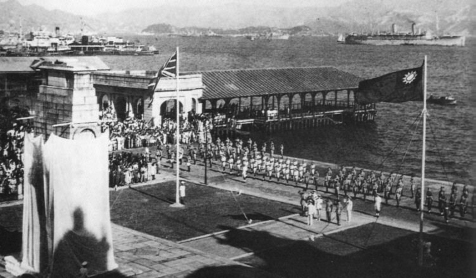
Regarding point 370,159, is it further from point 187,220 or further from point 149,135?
point 187,220

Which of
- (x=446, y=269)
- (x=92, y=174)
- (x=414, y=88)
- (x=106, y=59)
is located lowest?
(x=446, y=269)

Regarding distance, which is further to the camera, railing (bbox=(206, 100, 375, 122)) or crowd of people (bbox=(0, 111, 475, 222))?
railing (bbox=(206, 100, 375, 122))

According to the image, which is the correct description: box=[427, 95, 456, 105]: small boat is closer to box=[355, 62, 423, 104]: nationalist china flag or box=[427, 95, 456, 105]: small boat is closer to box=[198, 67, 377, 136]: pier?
box=[198, 67, 377, 136]: pier

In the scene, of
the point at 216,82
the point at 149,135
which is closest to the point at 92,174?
the point at 149,135

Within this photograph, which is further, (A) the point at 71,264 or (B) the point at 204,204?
(B) the point at 204,204

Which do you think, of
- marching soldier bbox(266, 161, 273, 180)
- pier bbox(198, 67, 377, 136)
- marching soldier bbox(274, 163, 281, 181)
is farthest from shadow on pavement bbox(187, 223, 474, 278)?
pier bbox(198, 67, 377, 136)

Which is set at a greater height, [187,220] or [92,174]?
[92,174]
